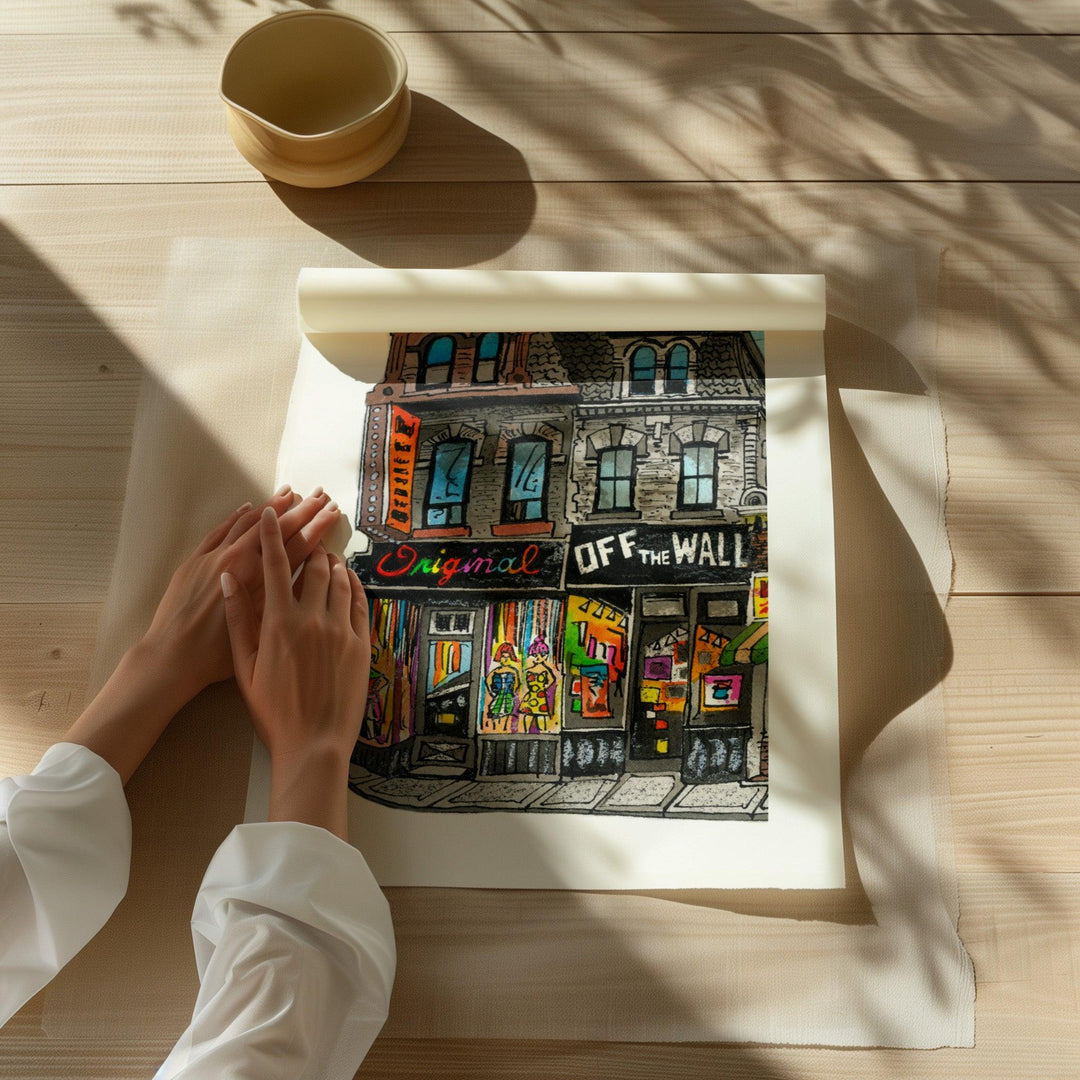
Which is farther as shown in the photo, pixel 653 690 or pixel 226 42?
pixel 226 42

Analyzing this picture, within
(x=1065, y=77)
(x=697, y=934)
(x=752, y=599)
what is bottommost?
(x=697, y=934)

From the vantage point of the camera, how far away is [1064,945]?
57 centimetres

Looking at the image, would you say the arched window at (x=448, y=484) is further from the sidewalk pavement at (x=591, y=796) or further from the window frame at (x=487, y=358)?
the sidewalk pavement at (x=591, y=796)

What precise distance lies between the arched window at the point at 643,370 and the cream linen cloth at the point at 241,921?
0.35m

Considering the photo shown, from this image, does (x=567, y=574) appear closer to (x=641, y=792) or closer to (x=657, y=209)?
(x=641, y=792)

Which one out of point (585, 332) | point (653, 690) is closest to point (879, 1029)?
point (653, 690)

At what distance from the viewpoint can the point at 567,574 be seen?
2.10 ft

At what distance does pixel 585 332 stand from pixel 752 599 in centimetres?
22

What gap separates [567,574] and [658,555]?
60mm

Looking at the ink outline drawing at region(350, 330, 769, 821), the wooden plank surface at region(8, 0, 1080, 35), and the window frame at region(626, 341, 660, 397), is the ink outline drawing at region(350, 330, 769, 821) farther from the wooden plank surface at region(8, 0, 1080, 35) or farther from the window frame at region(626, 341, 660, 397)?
the wooden plank surface at region(8, 0, 1080, 35)

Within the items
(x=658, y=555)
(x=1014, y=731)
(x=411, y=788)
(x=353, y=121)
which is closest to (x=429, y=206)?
(x=353, y=121)

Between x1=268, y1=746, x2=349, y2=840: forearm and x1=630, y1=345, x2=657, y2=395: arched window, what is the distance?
1.02ft

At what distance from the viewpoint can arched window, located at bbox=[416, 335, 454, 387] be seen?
2.26 ft

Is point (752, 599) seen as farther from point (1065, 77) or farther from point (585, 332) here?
point (1065, 77)
